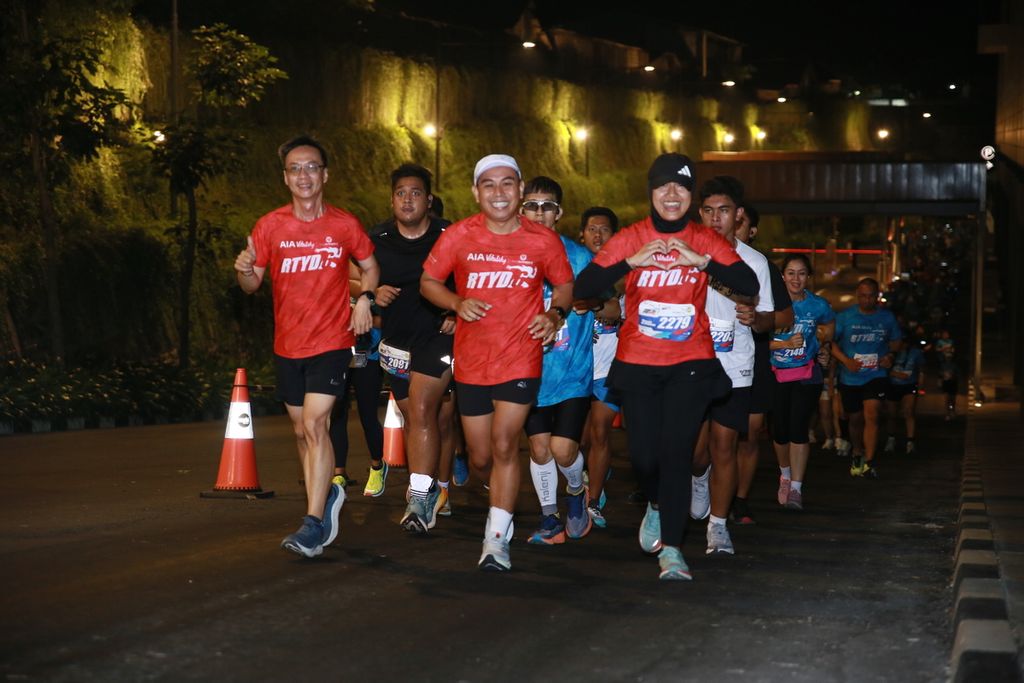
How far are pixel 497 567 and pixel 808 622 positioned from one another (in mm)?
1725

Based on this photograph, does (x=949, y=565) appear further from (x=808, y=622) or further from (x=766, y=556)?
(x=808, y=622)

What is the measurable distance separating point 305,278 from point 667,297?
6.32ft

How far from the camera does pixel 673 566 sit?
25.3 ft

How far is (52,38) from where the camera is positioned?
21.0 metres

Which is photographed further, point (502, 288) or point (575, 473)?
point (575, 473)

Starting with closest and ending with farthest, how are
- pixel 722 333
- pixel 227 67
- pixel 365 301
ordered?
1. pixel 365 301
2. pixel 722 333
3. pixel 227 67

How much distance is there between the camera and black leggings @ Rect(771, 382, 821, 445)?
1202 centimetres

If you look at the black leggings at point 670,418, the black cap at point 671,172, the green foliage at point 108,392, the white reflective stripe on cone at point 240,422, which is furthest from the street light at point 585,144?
the black leggings at point 670,418

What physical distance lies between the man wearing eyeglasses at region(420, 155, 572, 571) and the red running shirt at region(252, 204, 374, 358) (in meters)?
0.56

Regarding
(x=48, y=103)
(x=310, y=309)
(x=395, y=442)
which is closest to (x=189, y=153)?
(x=48, y=103)

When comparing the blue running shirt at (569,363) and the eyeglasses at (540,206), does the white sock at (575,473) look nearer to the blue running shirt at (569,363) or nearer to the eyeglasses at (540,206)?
the blue running shirt at (569,363)

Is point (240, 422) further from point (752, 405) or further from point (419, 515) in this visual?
point (752, 405)

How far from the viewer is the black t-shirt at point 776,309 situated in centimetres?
897

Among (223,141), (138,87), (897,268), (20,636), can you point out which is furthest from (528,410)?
(897,268)
